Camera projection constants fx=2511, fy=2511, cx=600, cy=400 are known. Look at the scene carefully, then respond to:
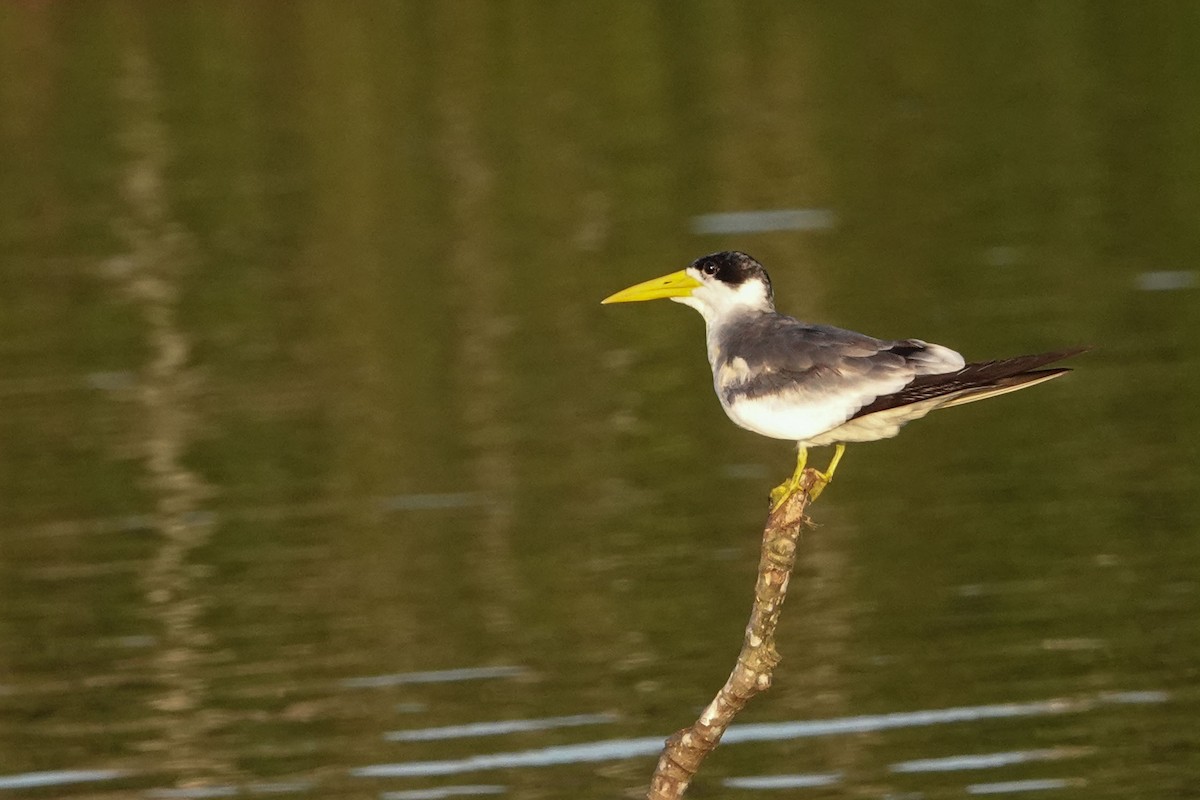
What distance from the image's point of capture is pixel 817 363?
8477 millimetres

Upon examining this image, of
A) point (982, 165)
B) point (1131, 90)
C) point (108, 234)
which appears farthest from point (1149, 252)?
point (108, 234)

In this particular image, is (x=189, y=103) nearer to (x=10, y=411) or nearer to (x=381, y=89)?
(x=381, y=89)


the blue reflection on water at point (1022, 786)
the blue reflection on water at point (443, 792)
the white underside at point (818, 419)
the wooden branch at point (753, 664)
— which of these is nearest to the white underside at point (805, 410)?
the white underside at point (818, 419)

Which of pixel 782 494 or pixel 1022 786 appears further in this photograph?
pixel 1022 786

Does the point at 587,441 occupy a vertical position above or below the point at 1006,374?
below

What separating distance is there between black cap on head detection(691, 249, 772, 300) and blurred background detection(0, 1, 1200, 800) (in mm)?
4652

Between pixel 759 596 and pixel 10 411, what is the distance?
52.5 ft

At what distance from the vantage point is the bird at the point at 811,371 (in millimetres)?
7887

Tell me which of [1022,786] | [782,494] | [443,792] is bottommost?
[1022,786]

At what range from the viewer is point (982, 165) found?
31.7 meters

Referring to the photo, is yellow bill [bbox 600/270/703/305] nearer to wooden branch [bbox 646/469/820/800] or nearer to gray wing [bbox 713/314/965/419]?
gray wing [bbox 713/314/965/419]

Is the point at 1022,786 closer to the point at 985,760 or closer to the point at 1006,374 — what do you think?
the point at 985,760

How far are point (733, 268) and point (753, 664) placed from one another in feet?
5.60

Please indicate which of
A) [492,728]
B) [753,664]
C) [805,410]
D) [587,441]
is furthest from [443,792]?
[587,441]
